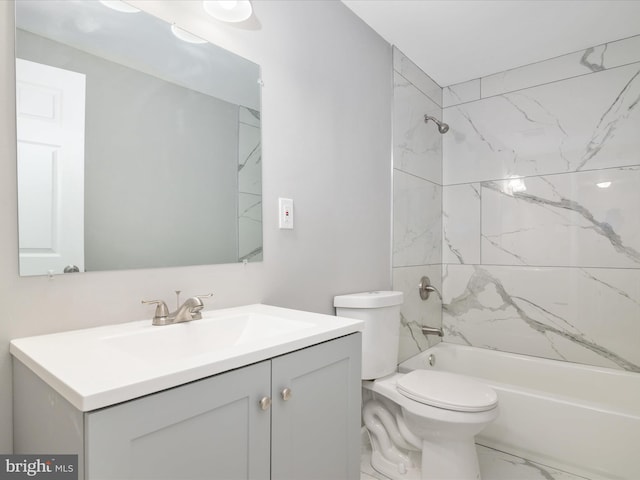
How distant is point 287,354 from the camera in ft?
3.01

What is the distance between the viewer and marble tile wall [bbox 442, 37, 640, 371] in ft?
7.28

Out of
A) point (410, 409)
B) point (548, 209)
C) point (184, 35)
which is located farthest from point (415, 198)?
point (184, 35)

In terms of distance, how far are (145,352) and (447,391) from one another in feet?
4.21

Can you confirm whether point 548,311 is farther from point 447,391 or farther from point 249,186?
point 249,186

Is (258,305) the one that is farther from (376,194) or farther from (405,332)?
(405,332)

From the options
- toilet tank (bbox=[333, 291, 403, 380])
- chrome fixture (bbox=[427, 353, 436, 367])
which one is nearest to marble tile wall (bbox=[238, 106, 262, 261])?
toilet tank (bbox=[333, 291, 403, 380])

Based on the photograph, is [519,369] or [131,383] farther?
[519,369]

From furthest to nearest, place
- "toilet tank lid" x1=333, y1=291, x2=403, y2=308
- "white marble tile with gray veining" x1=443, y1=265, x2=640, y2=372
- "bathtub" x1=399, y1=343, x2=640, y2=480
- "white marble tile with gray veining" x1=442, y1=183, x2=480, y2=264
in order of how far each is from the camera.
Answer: "white marble tile with gray veining" x1=442, y1=183, x2=480, y2=264 < "white marble tile with gray veining" x1=443, y1=265, x2=640, y2=372 < "toilet tank lid" x1=333, y1=291, x2=403, y2=308 < "bathtub" x1=399, y1=343, x2=640, y2=480

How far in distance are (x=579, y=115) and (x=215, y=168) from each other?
2.31 m

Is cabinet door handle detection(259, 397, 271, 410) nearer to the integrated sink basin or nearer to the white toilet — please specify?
the integrated sink basin

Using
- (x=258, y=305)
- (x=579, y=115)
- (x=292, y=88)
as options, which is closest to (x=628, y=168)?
(x=579, y=115)

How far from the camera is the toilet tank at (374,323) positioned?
5.95 feet

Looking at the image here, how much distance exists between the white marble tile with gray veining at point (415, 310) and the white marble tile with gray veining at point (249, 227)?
1112 mm

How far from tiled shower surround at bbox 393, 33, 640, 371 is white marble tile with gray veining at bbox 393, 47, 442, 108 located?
0.01 metres
